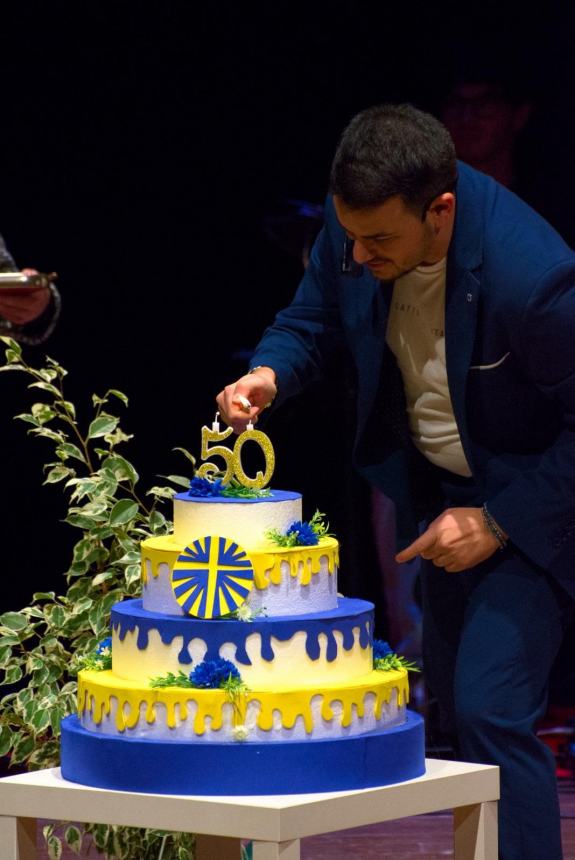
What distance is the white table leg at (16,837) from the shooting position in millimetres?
2230

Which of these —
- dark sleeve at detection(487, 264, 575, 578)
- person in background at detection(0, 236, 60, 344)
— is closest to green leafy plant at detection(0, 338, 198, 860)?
person in background at detection(0, 236, 60, 344)

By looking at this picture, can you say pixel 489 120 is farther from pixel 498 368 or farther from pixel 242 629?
pixel 242 629

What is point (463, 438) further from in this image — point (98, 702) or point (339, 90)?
point (339, 90)

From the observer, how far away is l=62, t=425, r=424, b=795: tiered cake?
2.10 meters

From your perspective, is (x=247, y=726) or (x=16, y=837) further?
(x=16, y=837)

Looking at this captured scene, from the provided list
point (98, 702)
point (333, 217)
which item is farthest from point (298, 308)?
point (98, 702)

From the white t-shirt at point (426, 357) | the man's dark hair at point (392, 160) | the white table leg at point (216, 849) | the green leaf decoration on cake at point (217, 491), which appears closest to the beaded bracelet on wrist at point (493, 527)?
the white t-shirt at point (426, 357)

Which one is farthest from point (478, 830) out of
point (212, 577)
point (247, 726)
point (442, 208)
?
point (442, 208)

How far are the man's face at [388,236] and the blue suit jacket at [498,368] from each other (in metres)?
0.07

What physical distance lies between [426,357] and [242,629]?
692 millimetres

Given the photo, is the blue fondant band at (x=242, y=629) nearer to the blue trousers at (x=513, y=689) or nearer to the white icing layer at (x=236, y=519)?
the white icing layer at (x=236, y=519)

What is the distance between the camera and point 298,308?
2801mm

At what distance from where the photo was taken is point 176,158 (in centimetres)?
400

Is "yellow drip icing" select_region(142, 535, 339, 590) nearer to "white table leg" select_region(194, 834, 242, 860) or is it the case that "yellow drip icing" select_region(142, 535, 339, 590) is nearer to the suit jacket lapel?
the suit jacket lapel
